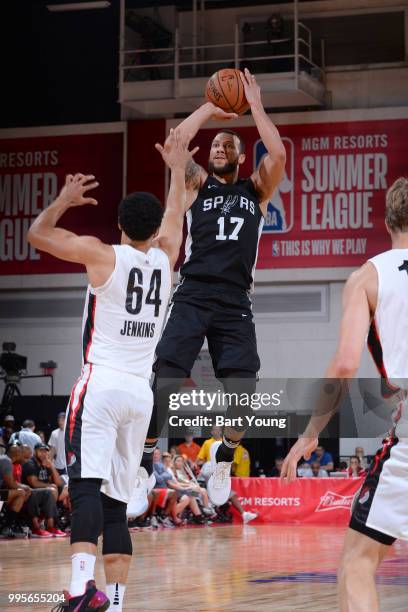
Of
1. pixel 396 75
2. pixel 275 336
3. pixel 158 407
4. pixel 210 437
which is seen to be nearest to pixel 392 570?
pixel 158 407

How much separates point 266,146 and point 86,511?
3.06 m

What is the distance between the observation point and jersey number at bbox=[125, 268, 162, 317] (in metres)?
5.58

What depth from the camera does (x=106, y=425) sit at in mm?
5379

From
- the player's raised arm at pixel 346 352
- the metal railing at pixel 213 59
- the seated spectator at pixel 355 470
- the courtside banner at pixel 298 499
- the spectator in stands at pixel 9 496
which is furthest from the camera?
the metal railing at pixel 213 59

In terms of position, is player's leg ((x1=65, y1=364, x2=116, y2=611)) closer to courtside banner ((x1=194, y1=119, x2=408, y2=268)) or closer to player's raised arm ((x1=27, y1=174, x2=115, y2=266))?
player's raised arm ((x1=27, y1=174, x2=115, y2=266))

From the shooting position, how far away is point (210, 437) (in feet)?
66.2

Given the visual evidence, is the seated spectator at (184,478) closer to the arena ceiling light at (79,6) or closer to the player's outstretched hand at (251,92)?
the arena ceiling light at (79,6)

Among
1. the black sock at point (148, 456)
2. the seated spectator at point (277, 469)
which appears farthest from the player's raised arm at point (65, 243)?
the seated spectator at point (277, 469)

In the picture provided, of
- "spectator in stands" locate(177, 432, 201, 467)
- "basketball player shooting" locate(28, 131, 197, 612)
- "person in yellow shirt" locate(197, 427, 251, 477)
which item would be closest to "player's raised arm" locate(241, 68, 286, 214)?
"basketball player shooting" locate(28, 131, 197, 612)

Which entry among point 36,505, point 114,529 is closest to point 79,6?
point 36,505

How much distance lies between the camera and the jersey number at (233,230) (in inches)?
286

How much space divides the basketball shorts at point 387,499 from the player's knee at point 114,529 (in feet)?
6.31

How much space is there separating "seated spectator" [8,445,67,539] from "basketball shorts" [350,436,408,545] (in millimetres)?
10700

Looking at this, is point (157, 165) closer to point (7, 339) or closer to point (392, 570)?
point (7, 339)
